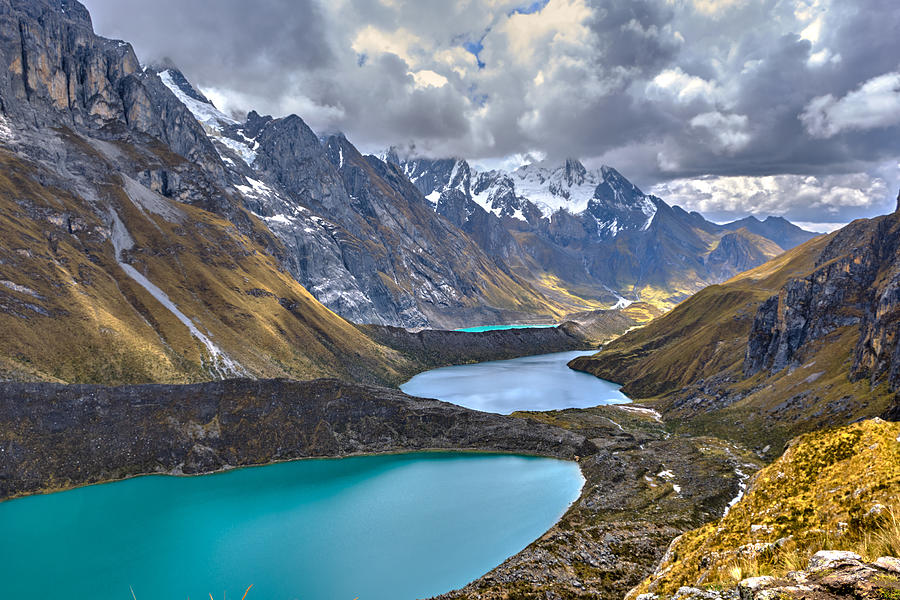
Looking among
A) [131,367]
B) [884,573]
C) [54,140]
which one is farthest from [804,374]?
[54,140]

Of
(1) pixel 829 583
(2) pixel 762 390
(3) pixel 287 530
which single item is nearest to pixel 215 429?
(3) pixel 287 530

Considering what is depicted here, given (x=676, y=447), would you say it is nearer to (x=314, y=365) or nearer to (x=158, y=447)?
(x=158, y=447)

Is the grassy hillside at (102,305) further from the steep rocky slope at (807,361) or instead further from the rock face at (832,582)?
the steep rocky slope at (807,361)

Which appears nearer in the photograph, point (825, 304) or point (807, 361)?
point (807, 361)

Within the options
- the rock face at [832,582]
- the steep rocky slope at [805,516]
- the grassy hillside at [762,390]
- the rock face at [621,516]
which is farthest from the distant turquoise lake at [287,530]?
the rock face at [832,582]

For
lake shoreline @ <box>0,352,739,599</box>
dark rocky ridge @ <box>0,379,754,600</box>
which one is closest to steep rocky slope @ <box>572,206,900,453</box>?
dark rocky ridge @ <box>0,379,754,600</box>

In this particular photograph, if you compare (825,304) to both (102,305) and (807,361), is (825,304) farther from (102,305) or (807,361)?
(102,305)
